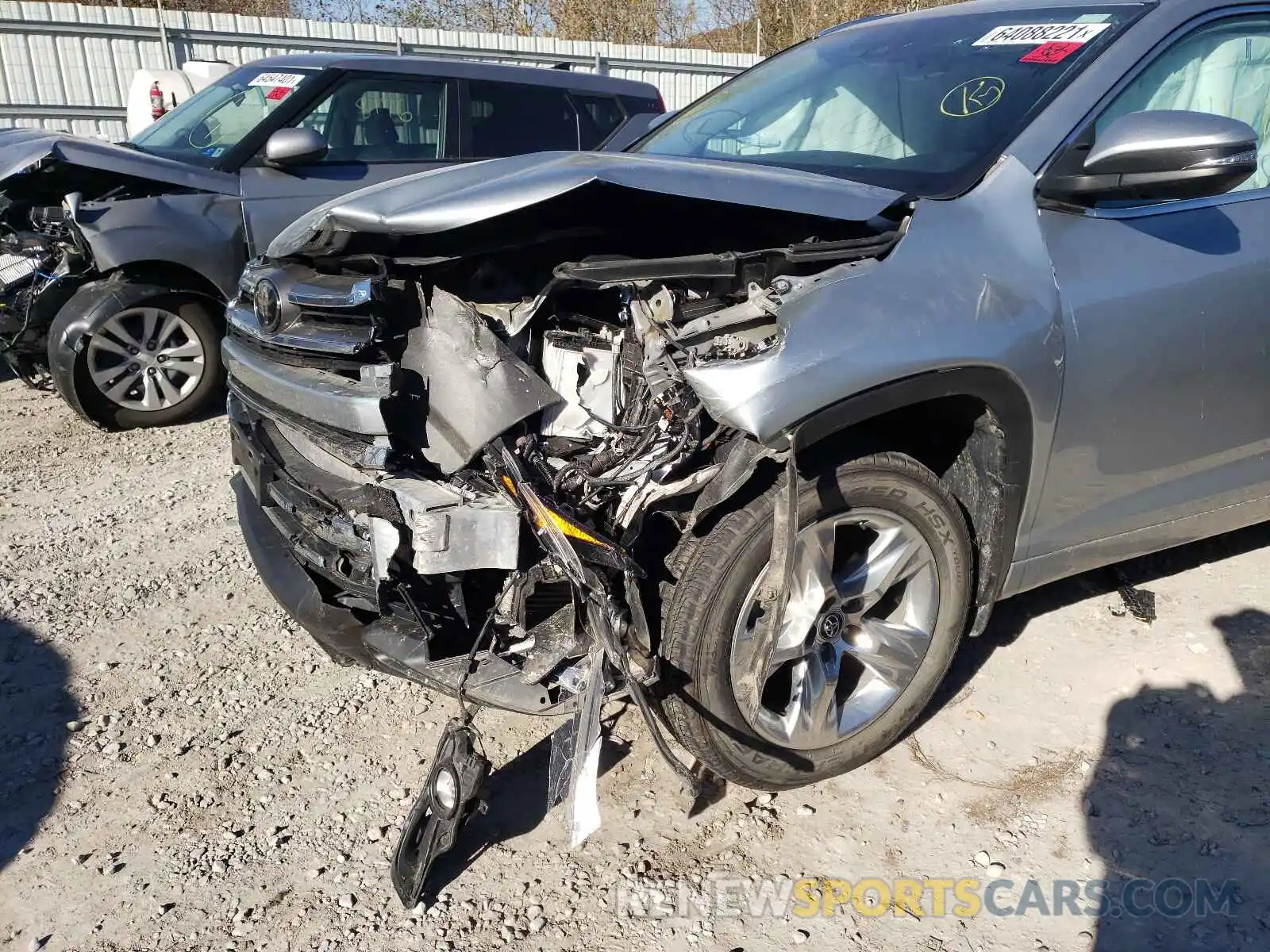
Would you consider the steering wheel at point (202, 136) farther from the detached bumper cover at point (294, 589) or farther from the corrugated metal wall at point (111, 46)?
the corrugated metal wall at point (111, 46)

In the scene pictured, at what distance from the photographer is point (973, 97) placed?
2744mm

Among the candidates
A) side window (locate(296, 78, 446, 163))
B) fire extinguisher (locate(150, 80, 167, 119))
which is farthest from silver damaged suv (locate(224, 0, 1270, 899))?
fire extinguisher (locate(150, 80, 167, 119))

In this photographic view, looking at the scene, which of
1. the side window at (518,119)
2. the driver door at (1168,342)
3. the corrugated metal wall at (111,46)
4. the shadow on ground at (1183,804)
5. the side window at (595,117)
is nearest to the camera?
the shadow on ground at (1183,804)

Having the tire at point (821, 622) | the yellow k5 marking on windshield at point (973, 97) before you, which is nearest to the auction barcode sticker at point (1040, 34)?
the yellow k5 marking on windshield at point (973, 97)

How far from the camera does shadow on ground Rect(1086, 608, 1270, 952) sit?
7.11 ft

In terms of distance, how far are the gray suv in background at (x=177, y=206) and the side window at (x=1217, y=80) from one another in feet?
9.96

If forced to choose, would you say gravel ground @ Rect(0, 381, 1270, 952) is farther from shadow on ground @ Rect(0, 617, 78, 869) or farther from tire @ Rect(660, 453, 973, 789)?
tire @ Rect(660, 453, 973, 789)

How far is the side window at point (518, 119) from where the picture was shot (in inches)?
241

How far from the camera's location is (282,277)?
2594 millimetres

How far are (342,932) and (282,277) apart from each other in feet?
5.46

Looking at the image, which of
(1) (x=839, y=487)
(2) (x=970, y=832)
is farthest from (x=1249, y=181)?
(2) (x=970, y=832)

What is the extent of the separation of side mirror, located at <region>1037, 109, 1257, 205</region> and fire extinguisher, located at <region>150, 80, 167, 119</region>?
Result: 8877 millimetres

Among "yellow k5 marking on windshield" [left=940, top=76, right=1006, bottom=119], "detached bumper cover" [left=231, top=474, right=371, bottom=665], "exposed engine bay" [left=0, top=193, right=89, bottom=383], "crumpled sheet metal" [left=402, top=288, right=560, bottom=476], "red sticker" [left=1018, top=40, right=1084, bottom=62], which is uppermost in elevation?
"red sticker" [left=1018, top=40, right=1084, bottom=62]

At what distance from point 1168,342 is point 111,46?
13198mm
